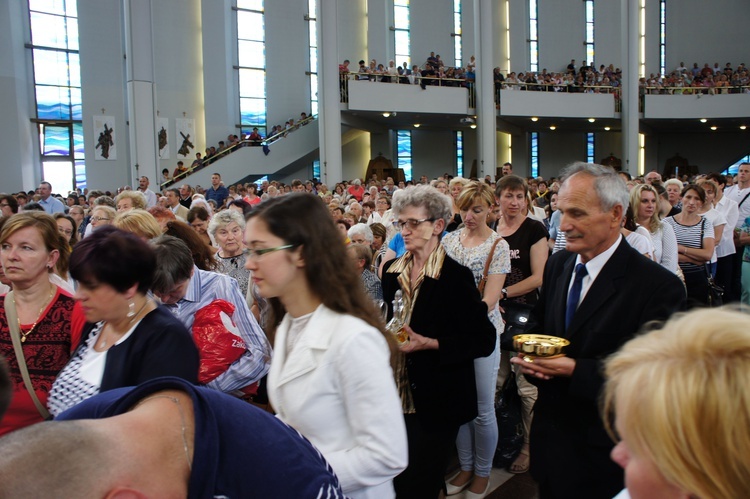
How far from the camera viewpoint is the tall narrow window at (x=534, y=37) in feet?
103

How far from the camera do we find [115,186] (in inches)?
943

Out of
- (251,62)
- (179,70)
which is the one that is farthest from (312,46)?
(179,70)

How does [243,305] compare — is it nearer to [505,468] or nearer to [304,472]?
[304,472]

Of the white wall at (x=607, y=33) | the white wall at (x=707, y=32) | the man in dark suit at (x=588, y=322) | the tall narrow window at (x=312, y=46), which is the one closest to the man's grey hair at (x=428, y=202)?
the man in dark suit at (x=588, y=322)

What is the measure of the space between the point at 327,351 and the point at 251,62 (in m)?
26.9

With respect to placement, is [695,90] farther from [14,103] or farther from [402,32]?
[14,103]

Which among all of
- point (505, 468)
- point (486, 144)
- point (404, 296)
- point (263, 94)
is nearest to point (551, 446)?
point (404, 296)

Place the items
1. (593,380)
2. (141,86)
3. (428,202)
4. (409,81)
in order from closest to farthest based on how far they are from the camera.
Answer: (593,380)
(428,202)
(141,86)
(409,81)

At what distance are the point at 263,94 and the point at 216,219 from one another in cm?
2361

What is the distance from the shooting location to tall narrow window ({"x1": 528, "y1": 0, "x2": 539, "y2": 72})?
31.3 meters

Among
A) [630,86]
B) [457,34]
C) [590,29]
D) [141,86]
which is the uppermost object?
[590,29]

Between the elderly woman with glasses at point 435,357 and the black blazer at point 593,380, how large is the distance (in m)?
0.53

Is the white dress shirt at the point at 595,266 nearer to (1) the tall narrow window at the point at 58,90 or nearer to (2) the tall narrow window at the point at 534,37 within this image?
(1) the tall narrow window at the point at 58,90

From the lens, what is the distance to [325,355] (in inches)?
66.6
